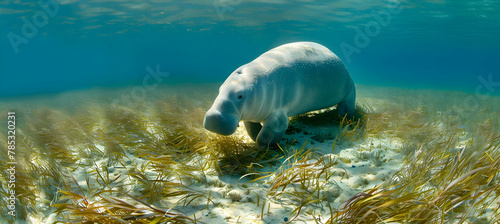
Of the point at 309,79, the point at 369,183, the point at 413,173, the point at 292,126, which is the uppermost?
the point at 309,79

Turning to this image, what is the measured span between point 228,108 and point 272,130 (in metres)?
0.81

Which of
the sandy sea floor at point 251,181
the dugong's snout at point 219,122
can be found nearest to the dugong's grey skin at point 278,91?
the dugong's snout at point 219,122

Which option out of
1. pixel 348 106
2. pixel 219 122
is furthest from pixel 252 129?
pixel 348 106

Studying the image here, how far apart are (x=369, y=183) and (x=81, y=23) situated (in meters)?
33.6

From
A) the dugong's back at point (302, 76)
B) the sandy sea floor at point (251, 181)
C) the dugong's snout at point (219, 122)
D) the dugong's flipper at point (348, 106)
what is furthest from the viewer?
the dugong's flipper at point (348, 106)

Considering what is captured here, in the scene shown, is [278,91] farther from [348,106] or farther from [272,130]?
[348,106]

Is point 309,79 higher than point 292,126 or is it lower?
higher

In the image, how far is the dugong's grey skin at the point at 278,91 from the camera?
3180mm

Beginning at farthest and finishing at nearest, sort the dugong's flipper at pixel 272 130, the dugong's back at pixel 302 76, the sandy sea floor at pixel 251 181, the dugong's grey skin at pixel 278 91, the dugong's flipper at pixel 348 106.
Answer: the dugong's flipper at pixel 348 106, the dugong's back at pixel 302 76, the dugong's flipper at pixel 272 130, the dugong's grey skin at pixel 278 91, the sandy sea floor at pixel 251 181

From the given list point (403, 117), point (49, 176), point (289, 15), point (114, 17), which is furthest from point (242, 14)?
point (49, 176)

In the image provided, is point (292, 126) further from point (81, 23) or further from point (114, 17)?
point (81, 23)

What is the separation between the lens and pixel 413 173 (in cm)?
247

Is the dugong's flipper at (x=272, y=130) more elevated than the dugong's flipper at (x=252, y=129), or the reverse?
the dugong's flipper at (x=272, y=130)

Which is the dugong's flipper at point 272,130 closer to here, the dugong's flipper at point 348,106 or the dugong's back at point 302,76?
the dugong's back at point 302,76
